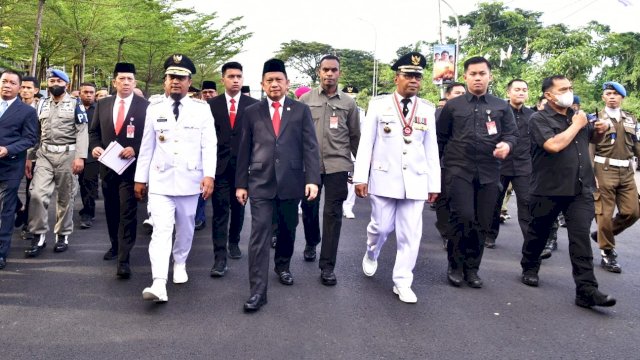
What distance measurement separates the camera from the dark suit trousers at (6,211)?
560 centimetres

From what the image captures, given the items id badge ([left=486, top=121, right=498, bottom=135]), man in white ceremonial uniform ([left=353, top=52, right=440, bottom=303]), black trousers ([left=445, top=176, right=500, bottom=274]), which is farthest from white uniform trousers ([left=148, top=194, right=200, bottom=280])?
id badge ([left=486, top=121, right=498, bottom=135])

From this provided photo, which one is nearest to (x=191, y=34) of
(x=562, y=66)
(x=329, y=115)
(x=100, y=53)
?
(x=100, y=53)

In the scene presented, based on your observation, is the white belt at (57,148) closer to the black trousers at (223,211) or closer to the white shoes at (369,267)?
the black trousers at (223,211)

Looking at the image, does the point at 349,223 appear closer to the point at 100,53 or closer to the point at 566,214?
the point at 566,214

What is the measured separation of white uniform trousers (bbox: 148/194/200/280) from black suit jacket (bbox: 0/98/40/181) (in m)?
1.86

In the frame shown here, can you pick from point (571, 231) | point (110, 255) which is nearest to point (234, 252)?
point (110, 255)

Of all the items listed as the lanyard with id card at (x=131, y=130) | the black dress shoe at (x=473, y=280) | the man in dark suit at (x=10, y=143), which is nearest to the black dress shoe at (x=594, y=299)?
the black dress shoe at (x=473, y=280)

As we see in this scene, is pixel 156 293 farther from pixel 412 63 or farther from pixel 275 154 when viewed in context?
pixel 412 63

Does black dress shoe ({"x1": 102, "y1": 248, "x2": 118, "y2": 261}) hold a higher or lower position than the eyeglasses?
lower

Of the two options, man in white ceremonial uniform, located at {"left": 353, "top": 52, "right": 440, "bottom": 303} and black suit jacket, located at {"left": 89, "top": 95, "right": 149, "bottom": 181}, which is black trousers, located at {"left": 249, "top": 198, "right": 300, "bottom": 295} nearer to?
man in white ceremonial uniform, located at {"left": 353, "top": 52, "right": 440, "bottom": 303}

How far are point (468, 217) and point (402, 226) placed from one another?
0.71 meters

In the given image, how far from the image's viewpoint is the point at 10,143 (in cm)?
569

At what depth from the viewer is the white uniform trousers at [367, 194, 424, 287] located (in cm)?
496

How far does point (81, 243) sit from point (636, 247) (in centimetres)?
721
